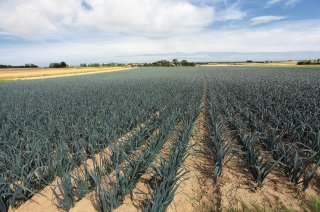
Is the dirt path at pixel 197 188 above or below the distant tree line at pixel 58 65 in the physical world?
above

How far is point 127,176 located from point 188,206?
86cm

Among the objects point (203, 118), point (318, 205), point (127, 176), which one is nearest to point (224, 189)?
point (318, 205)

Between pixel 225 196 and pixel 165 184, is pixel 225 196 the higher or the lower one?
the lower one

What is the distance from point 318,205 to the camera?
243cm

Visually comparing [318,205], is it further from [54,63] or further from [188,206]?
[54,63]

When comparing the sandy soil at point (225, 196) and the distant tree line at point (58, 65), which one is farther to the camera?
the distant tree line at point (58, 65)

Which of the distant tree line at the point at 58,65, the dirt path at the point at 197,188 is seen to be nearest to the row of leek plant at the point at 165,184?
the dirt path at the point at 197,188

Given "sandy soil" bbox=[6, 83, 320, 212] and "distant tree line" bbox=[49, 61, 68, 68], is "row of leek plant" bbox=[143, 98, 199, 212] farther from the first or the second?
"distant tree line" bbox=[49, 61, 68, 68]

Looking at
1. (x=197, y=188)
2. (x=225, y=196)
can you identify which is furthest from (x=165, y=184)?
(x=225, y=196)

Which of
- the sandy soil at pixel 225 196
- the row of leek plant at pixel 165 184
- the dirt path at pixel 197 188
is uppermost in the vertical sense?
the row of leek plant at pixel 165 184

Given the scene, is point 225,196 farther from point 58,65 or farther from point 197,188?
point 58,65

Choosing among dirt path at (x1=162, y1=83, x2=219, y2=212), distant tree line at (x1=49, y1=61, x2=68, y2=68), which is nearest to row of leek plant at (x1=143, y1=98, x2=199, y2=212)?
dirt path at (x1=162, y1=83, x2=219, y2=212)

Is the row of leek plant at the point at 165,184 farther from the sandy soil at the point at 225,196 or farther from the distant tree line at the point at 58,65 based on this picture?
the distant tree line at the point at 58,65

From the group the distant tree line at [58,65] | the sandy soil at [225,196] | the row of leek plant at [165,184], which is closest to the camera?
the row of leek plant at [165,184]
